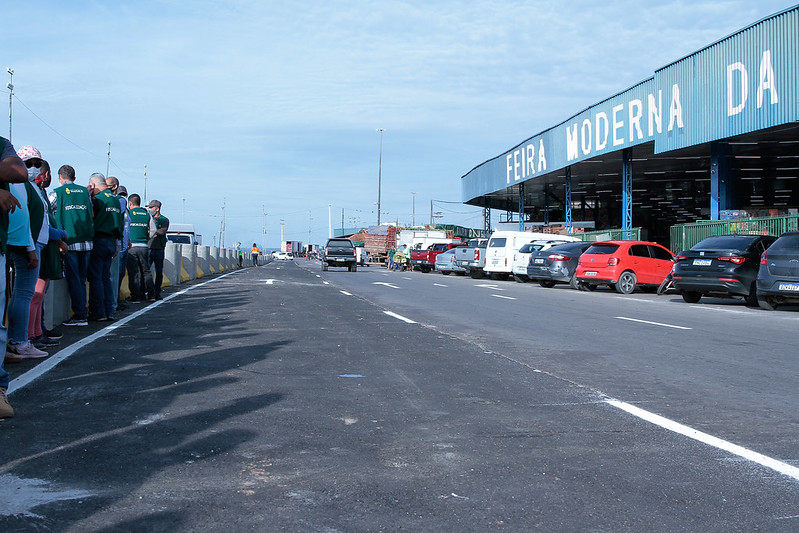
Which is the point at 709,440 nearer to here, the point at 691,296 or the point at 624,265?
the point at 691,296

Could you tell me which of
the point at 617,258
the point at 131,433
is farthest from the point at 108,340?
the point at 617,258

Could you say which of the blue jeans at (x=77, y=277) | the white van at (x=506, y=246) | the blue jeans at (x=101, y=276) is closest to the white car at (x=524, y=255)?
the white van at (x=506, y=246)

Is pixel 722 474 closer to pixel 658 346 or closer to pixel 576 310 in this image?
pixel 658 346

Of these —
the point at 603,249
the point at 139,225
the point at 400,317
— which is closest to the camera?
the point at 400,317

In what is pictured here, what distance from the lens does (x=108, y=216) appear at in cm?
1060

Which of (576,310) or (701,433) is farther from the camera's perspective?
(576,310)

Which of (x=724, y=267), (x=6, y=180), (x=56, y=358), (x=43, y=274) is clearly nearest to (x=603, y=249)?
(x=724, y=267)

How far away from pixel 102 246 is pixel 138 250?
3.17 meters

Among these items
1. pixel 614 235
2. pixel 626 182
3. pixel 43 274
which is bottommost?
pixel 43 274

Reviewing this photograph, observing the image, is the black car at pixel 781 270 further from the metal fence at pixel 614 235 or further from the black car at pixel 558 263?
the metal fence at pixel 614 235

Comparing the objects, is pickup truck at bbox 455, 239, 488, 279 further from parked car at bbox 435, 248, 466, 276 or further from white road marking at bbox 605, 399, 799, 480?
white road marking at bbox 605, 399, 799, 480

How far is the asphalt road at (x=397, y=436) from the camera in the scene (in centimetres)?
340

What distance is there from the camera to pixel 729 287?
52.7 ft

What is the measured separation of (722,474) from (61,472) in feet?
11.7
